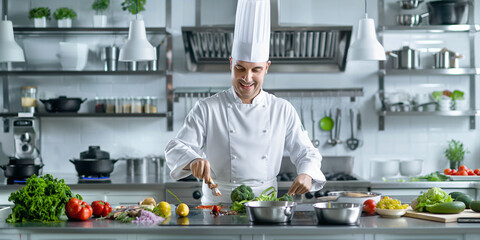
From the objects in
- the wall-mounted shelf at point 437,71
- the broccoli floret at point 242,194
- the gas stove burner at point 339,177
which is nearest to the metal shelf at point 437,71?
the wall-mounted shelf at point 437,71

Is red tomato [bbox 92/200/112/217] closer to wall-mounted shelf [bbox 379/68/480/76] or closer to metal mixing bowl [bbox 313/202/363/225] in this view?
metal mixing bowl [bbox 313/202/363/225]

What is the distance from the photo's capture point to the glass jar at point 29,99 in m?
5.60

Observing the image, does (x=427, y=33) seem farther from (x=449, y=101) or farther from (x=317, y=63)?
(x=317, y=63)

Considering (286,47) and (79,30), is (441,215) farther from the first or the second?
(79,30)

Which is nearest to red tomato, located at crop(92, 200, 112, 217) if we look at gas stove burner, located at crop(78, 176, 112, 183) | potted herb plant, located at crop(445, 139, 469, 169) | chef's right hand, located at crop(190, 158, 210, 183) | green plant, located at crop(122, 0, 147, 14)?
chef's right hand, located at crop(190, 158, 210, 183)

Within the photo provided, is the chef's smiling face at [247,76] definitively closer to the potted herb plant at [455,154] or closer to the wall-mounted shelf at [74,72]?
the wall-mounted shelf at [74,72]

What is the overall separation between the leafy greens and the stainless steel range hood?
282 cm

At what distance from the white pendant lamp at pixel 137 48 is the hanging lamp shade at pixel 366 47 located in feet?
5.03

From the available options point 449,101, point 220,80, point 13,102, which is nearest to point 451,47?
point 449,101

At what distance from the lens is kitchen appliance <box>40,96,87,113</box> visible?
17.9 ft

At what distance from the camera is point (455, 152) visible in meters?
5.67

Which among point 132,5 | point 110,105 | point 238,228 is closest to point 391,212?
point 238,228

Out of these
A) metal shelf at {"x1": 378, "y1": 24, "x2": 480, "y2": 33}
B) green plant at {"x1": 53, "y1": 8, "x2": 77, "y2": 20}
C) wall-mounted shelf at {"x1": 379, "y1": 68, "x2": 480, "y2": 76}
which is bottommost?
wall-mounted shelf at {"x1": 379, "y1": 68, "x2": 480, "y2": 76}

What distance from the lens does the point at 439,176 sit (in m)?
5.23
